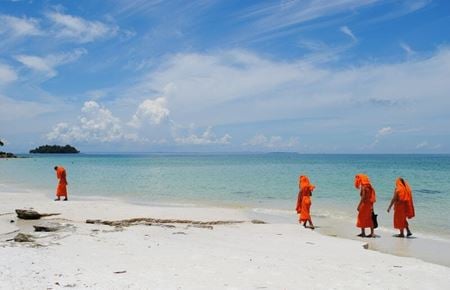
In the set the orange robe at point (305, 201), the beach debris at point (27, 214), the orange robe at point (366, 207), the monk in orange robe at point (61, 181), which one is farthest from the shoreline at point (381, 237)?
the monk in orange robe at point (61, 181)

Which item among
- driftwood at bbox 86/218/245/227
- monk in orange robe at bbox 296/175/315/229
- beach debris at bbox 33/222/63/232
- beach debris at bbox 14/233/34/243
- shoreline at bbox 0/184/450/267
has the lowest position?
shoreline at bbox 0/184/450/267

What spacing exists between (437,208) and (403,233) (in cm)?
709

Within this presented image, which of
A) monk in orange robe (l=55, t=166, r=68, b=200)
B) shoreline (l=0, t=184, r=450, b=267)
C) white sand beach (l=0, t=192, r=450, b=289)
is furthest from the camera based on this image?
monk in orange robe (l=55, t=166, r=68, b=200)

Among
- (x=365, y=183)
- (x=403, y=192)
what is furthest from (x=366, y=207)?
(x=403, y=192)

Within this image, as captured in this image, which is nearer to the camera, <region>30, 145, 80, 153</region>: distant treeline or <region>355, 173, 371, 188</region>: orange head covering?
<region>355, 173, 371, 188</region>: orange head covering

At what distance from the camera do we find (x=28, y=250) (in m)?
7.52

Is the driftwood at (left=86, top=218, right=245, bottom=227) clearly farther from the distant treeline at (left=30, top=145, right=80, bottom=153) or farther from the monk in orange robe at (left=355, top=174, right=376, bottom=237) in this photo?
the distant treeline at (left=30, top=145, right=80, bottom=153)

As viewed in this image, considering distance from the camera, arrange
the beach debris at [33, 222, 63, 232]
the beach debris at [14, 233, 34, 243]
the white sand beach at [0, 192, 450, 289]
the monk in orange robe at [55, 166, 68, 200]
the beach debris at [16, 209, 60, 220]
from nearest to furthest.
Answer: the white sand beach at [0, 192, 450, 289]
the beach debris at [14, 233, 34, 243]
the beach debris at [33, 222, 63, 232]
the beach debris at [16, 209, 60, 220]
the monk in orange robe at [55, 166, 68, 200]

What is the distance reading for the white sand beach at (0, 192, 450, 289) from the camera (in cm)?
610

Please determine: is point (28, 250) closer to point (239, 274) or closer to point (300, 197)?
point (239, 274)

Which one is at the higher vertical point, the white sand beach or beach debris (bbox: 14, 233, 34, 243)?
beach debris (bbox: 14, 233, 34, 243)

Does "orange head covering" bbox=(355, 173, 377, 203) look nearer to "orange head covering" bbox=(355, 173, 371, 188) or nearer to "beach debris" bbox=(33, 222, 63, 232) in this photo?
"orange head covering" bbox=(355, 173, 371, 188)

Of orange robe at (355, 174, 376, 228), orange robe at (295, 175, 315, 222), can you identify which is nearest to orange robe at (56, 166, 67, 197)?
orange robe at (295, 175, 315, 222)

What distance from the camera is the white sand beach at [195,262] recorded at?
6.10 m
